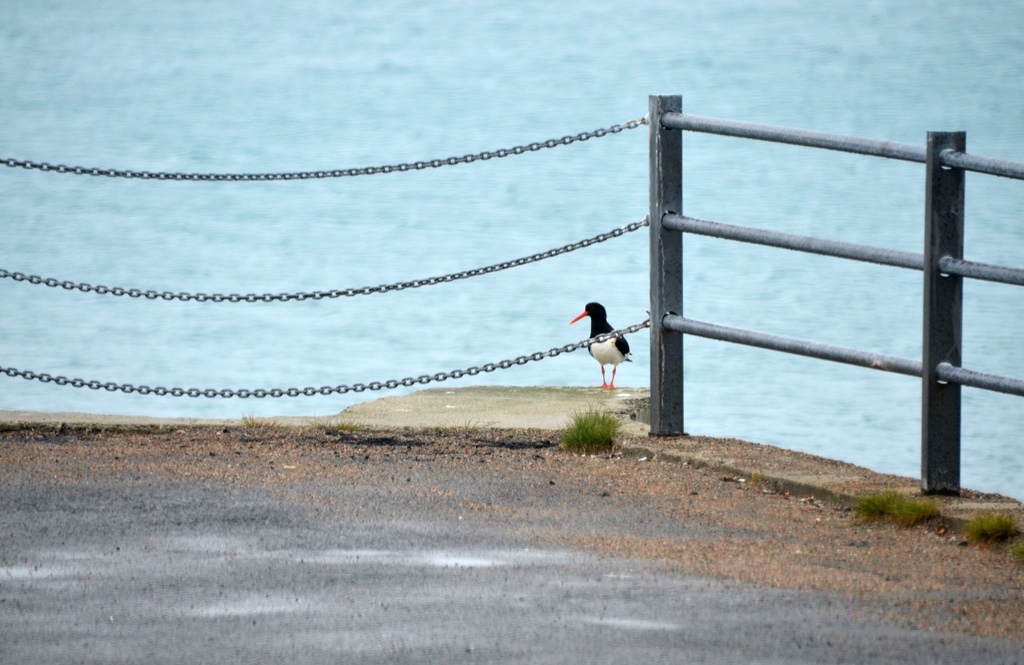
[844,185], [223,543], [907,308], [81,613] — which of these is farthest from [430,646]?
[844,185]

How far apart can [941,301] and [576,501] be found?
1.32 metres

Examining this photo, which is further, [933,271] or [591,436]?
[591,436]

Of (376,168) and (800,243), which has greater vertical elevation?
(376,168)

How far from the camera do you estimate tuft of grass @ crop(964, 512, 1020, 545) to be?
5.73 m

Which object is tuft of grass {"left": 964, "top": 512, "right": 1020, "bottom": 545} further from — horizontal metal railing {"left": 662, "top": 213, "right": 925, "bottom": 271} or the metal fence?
horizontal metal railing {"left": 662, "top": 213, "right": 925, "bottom": 271}

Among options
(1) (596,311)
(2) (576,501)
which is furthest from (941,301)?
(1) (596,311)

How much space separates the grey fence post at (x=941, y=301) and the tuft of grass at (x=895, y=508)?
9.4 inches

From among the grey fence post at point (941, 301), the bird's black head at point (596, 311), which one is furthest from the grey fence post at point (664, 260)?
the bird's black head at point (596, 311)

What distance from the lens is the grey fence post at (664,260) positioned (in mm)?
7484

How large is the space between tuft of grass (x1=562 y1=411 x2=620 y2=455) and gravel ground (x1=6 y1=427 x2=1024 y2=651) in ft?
0.31

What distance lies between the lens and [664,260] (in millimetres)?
7492

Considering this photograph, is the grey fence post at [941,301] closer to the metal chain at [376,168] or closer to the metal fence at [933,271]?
the metal fence at [933,271]

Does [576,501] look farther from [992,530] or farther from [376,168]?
[376,168]

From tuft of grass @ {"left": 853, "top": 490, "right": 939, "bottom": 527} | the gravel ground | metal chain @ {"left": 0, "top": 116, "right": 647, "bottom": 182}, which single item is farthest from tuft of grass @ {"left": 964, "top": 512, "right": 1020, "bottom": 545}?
metal chain @ {"left": 0, "top": 116, "right": 647, "bottom": 182}
